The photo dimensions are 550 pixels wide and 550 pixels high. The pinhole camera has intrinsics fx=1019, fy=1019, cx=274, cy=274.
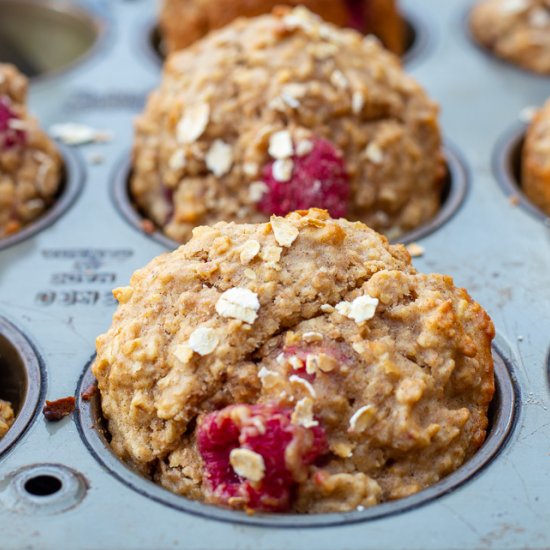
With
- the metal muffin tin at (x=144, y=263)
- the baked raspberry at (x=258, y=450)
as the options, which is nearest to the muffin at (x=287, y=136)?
the metal muffin tin at (x=144, y=263)

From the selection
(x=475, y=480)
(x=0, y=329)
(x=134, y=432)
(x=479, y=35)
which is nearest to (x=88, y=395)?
(x=134, y=432)

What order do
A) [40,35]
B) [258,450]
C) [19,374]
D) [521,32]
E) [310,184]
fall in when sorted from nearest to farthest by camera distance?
[258,450]
[19,374]
[310,184]
[521,32]
[40,35]

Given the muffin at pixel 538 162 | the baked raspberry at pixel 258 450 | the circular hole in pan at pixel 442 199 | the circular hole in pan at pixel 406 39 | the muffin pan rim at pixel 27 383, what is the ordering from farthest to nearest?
the circular hole in pan at pixel 406 39, the muffin at pixel 538 162, the circular hole in pan at pixel 442 199, the muffin pan rim at pixel 27 383, the baked raspberry at pixel 258 450

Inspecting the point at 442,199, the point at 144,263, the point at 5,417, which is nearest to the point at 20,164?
the point at 144,263

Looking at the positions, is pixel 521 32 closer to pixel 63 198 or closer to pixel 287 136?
pixel 287 136

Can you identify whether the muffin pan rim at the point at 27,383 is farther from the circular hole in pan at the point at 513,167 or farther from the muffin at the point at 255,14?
the muffin at the point at 255,14

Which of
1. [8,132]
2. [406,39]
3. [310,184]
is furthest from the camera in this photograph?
[406,39]

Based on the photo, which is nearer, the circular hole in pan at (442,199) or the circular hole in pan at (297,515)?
the circular hole in pan at (297,515)
